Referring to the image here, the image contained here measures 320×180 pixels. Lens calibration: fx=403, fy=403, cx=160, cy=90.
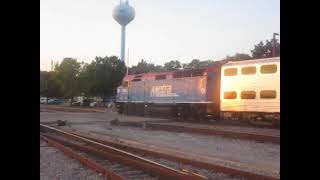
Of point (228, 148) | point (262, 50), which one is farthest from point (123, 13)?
point (228, 148)

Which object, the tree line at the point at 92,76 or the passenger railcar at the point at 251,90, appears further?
the tree line at the point at 92,76

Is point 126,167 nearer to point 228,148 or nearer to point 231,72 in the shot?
point 228,148

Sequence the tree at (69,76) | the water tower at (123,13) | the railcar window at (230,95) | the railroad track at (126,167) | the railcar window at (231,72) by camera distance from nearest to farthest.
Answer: the railroad track at (126,167) → the railcar window at (230,95) → the railcar window at (231,72) → the tree at (69,76) → the water tower at (123,13)

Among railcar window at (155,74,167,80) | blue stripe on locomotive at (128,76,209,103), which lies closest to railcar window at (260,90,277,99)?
blue stripe on locomotive at (128,76,209,103)

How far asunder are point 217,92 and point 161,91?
20.6 feet

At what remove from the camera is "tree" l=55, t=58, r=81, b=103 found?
7262 cm

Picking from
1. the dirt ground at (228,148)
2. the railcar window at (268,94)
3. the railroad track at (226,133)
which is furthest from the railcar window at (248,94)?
the dirt ground at (228,148)

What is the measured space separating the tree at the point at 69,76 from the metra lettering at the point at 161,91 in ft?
139

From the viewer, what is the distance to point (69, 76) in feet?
245

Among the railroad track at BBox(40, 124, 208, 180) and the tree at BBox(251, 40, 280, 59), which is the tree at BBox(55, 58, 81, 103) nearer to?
the tree at BBox(251, 40, 280, 59)

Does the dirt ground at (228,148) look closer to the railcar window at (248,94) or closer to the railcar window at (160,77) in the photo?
the railcar window at (248,94)

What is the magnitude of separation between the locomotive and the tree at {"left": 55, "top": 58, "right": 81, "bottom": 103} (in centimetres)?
3976

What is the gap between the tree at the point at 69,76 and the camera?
2859 inches
